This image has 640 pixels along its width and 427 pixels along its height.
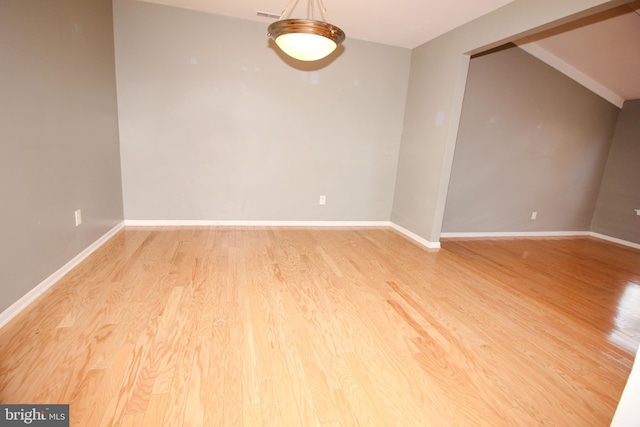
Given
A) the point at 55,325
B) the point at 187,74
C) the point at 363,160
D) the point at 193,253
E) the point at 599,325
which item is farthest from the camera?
the point at 363,160

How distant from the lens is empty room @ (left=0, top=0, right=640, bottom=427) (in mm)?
1394

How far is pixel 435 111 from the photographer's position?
3.46m

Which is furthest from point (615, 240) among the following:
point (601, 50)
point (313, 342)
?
point (313, 342)

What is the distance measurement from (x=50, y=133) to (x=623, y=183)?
698 cm

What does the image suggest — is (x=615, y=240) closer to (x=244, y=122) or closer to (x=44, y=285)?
(x=244, y=122)

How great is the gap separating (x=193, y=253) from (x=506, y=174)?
411 centimetres

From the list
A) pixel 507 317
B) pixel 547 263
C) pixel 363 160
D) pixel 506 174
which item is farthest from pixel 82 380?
pixel 506 174

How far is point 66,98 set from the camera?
7.28ft

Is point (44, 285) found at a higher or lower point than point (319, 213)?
lower

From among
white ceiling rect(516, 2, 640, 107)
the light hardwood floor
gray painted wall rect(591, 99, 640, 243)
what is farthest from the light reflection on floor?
white ceiling rect(516, 2, 640, 107)

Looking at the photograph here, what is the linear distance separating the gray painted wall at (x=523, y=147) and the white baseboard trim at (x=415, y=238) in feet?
1.90

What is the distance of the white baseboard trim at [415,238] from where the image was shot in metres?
3.52

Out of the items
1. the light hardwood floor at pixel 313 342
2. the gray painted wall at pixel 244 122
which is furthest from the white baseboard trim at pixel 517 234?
the light hardwood floor at pixel 313 342

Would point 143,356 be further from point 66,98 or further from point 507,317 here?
point 507,317
